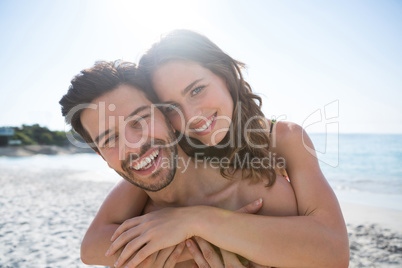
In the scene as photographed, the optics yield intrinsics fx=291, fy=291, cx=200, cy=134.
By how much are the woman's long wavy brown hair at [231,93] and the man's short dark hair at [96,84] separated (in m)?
0.13

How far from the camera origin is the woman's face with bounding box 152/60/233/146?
89.4 inches

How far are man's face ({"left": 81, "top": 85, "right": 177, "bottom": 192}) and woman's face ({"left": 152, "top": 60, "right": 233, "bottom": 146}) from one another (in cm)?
18

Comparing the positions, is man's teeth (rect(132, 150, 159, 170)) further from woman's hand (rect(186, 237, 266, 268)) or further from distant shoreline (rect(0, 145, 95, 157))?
distant shoreline (rect(0, 145, 95, 157))

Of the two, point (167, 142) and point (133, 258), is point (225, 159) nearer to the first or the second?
point (167, 142)

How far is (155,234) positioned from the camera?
175cm

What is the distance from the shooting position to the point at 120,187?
256 centimetres

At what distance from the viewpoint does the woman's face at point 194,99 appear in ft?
Result: 7.45

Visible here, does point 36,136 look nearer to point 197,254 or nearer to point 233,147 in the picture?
point 233,147

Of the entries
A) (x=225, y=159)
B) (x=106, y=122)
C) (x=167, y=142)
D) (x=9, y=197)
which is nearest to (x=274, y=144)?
(x=225, y=159)

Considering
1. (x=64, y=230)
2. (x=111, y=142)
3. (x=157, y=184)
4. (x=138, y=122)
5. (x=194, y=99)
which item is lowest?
(x=64, y=230)

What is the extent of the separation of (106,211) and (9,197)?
8.97 metres

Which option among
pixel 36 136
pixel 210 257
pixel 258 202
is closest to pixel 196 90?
pixel 258 202

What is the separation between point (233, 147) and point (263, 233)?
1.00 metres

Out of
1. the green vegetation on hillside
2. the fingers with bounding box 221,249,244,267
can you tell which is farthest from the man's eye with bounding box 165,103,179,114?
the green vegetation on hillside
